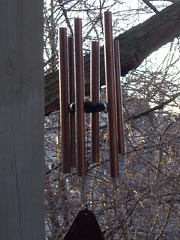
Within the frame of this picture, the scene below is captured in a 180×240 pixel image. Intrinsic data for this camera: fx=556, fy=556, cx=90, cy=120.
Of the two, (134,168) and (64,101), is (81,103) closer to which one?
(64,101)

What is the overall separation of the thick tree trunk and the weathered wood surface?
198 cm

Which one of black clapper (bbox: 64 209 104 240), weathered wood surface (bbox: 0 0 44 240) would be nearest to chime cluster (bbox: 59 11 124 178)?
black clapper (bbox: 64 209 104 240)

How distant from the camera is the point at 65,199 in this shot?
478 cm

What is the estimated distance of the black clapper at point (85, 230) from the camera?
5.21 ft

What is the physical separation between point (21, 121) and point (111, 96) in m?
0.68

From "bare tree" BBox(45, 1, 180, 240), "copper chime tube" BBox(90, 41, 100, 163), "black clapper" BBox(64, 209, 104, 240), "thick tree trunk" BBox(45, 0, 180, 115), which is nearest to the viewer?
"black clapper" BBox(64, 209, 104, 240)

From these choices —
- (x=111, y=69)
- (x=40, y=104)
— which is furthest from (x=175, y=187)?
(x=40, y=104)

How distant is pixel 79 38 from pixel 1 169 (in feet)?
2.72

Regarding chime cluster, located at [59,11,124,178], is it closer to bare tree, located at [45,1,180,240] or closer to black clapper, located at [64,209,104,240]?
black clapper, located at [64,209,104,240]

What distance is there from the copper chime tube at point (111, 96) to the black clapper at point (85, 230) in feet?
0.68

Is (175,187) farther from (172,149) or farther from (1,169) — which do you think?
(1,169)

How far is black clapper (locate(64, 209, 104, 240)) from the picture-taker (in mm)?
1589

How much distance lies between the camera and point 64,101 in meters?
1.87

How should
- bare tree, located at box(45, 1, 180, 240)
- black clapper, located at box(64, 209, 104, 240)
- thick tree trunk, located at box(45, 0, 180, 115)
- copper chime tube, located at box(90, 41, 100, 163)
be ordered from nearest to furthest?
black clapper, located at box(64, 209, 104, 240) → copper chime tube, located at box(90, 41, 100, 163) → thick tree trunk, located at box(45, 0, 180, 115) → bare tree, located at box(45, 1, 180, 240)
